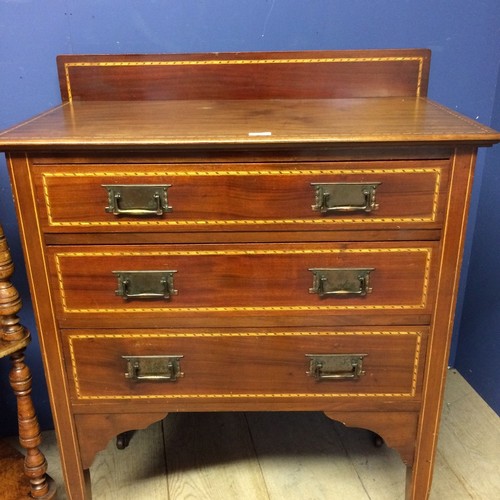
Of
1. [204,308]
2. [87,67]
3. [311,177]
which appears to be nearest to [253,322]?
[204,308]

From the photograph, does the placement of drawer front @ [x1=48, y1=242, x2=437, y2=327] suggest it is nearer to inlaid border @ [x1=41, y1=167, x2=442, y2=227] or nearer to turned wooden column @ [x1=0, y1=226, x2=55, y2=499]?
inlaid border @ [x1=41, y1=167, x2=442, y2=227]

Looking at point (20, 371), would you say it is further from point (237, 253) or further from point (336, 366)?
point (336, 366)

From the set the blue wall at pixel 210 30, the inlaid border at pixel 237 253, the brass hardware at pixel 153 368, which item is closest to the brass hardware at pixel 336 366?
the inlaid border at pixel 237 253

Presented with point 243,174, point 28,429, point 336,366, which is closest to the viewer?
point 243,174

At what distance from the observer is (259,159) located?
99 centimetres

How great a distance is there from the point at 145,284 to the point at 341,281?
375 millimetres

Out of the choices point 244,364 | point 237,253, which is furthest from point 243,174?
point 244,364

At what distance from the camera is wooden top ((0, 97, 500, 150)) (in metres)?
0.95

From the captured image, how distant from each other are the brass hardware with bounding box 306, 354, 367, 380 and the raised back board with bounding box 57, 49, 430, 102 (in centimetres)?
63

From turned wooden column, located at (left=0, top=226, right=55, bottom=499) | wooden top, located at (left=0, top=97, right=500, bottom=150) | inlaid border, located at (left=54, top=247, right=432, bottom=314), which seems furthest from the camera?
turned wooden column, located at (left=0, top=226, right=55, bottom=499)

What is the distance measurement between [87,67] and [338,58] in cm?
59

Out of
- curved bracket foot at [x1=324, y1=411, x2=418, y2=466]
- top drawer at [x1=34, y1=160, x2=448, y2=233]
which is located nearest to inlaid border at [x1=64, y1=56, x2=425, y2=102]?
top drawer at [x1=34, y1=160, x2=448, y2=233]

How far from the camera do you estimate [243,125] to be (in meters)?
1.05

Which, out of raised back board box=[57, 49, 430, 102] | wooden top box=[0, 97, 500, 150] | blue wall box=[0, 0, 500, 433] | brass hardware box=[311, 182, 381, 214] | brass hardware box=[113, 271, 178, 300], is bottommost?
brass hardware box=[113, 271, 178, 300]
